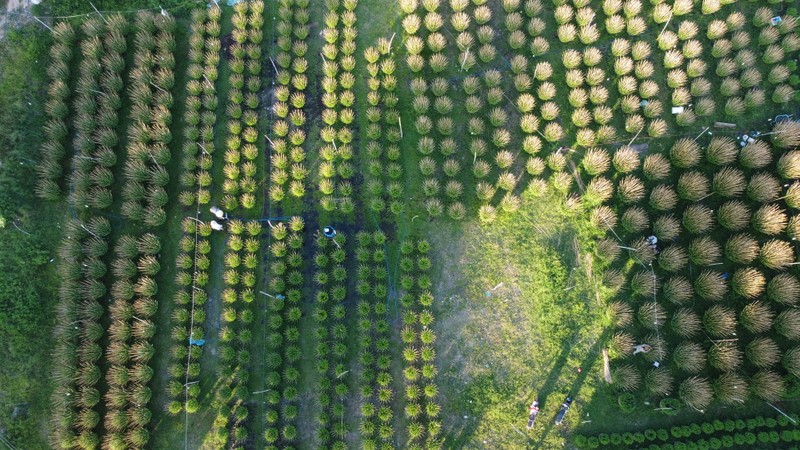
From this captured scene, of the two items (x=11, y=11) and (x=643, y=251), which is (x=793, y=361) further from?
(x=11, y=11)

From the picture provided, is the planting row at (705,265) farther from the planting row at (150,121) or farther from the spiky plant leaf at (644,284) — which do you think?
the planting row at (150,121)

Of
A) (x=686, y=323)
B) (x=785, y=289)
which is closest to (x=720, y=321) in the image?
(x=686, y=323)

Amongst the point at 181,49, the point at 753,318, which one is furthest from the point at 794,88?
the point at 181,49

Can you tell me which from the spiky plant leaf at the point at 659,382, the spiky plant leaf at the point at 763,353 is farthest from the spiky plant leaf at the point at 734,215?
the spiky plant leaf at the point at 659,382

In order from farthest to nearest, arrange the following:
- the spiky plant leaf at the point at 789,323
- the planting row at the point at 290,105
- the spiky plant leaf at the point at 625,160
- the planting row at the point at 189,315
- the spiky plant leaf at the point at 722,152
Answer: the planting row at the point at 290,105, the spiky plant leaf at the point at 625,160, the spiky plant leaf at the point at 722,152, the planting row at the point at 189,315, the spiky plant leaf at the point at 789,323

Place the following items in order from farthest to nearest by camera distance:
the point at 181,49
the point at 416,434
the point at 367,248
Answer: the point at 181,49 < the point at 367,248 < the point at 416,434

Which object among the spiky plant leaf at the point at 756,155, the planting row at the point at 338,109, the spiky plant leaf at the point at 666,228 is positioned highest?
the planting row at the point at 338,109

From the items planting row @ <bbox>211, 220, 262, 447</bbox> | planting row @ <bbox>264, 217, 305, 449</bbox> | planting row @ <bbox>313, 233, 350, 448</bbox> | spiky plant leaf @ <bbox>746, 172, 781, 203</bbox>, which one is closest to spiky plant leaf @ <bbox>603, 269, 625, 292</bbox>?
spiky plant leaf @ <bbox>746, 172, 781, 203</bbox>

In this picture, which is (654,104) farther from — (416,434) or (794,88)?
(416,434)
